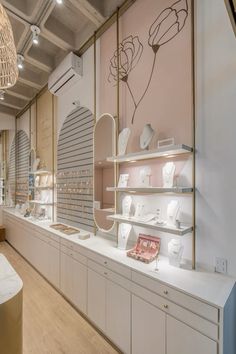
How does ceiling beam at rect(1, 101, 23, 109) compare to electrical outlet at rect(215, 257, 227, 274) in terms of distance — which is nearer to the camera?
electrical outlet at rect(215, 257, 227, 274)

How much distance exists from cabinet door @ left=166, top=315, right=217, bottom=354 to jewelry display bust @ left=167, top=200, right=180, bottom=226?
77 cm

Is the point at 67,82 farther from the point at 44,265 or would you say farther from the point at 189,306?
the point at 189,306

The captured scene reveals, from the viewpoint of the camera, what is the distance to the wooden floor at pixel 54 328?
2.09 m

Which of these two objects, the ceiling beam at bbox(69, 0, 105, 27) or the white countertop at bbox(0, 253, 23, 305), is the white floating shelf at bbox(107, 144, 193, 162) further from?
the ceiling beam at bbox(69, 0, 105, 27)

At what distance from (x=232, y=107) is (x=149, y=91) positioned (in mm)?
981

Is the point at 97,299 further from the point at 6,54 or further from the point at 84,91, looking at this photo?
the point at 84,91

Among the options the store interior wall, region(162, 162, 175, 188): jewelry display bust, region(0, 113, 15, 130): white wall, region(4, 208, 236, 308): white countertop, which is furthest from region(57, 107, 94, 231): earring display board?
region(0, 113, 15, 130): white wall

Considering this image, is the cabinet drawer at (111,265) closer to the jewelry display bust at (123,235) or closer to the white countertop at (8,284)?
the jewelry display bust at (123,235)

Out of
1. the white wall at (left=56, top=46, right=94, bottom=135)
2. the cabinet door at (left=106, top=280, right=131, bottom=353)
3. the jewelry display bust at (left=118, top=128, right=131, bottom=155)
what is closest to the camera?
the cabinet door at (left=106, top=280, right=131, bottom=353)

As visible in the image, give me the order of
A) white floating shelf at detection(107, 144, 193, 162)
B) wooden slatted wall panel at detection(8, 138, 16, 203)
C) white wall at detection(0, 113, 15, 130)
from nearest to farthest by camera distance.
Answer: white floating shelf at detection(107, 144, 193, 162) → white wall at detection(0, 113, 15, 130) → wooden slatted wall panel at detection(8, 138, 16, 203)

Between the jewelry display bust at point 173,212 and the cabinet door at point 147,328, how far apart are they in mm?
747

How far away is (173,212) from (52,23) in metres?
3.45

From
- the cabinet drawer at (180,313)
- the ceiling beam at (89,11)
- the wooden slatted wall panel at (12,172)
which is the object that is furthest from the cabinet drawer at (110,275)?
the wooden slatted wall panel at (12,172)

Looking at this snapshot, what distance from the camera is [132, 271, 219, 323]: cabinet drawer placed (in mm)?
1329
